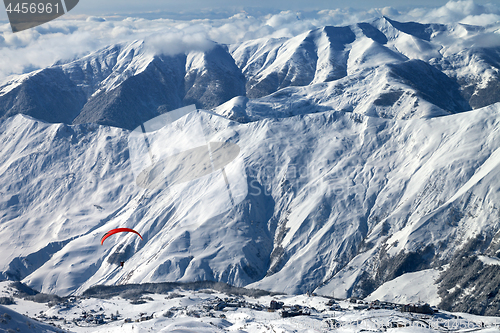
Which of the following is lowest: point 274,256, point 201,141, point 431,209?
point 274,256

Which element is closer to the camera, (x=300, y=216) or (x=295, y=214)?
(x=300, y=216)

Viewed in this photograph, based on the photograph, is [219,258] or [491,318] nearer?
[491,318]

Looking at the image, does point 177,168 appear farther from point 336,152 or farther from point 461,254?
point 461,254

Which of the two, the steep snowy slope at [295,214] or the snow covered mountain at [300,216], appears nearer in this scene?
the snow covered mountain at [300,216]

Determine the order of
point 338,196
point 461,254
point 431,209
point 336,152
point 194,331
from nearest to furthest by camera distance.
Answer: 1. point 194,331
2. point 461,254
3. point 431,209
4. point 338,196
5. point 336,152

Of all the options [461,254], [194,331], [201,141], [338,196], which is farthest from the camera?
[201,141]

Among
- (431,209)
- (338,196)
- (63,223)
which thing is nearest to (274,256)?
(338,196)

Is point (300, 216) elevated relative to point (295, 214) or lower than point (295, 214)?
elevated

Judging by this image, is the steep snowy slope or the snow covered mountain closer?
the snow covered mountain
